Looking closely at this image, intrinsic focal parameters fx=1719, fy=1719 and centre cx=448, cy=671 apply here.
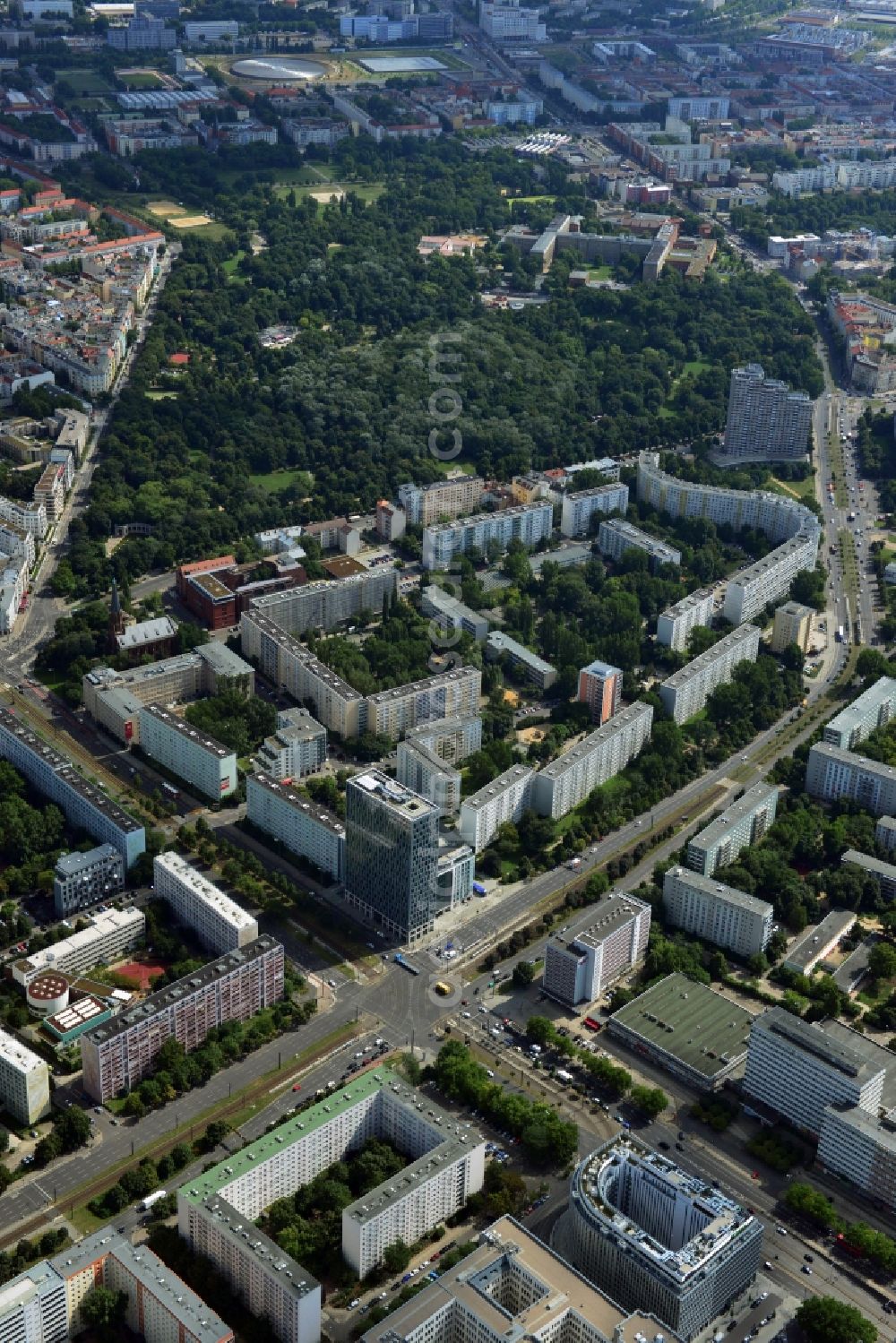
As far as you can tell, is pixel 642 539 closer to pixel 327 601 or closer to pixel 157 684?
pixel 327 601

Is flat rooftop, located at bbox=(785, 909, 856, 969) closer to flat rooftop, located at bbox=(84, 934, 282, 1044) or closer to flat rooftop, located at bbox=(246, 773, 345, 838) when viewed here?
flat rooftop, located at bbox=(246, 773, 345, 838)

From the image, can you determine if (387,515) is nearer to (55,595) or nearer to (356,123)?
(55,595)

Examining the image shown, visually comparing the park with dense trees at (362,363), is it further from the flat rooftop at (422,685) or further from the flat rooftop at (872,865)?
the flat rooftop at (872,865)

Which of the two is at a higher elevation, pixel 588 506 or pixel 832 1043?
pixel 588 506

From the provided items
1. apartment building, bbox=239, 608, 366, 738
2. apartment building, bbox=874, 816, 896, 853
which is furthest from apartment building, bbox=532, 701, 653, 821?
apartment building, bbox=874, 816, 896, 853

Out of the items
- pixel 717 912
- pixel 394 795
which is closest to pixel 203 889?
pixel 394 795

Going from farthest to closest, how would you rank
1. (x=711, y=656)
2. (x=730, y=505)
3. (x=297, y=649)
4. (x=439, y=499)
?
(x=730, y=505) < (x=439, y=499) < (x=711, y=656) < (x=297, y=649)
